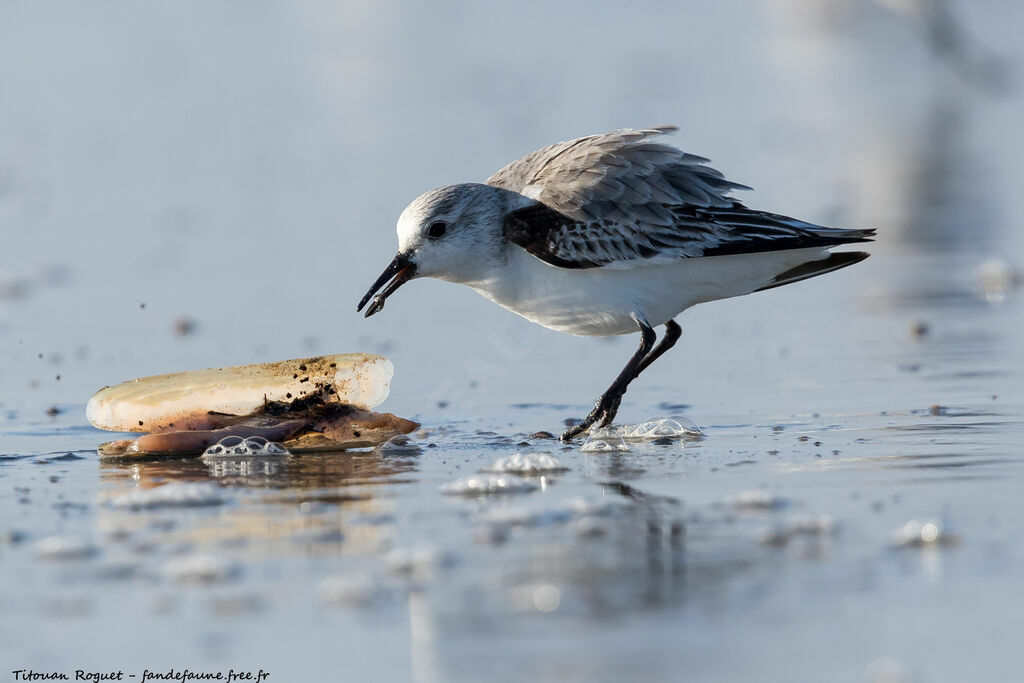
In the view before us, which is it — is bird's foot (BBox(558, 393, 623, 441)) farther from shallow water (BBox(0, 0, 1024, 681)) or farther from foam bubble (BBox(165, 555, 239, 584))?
foam bubble (BBox(165, 555, 239, 584))

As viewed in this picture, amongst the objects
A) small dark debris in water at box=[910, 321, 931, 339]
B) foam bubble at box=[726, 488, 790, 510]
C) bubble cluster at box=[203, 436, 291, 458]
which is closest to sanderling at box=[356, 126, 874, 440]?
bubble cluster at box=[203, 436, 291, 458]

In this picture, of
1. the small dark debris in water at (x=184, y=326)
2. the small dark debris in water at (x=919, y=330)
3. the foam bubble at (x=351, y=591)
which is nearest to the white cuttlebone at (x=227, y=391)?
the small dark debris in water at (x=184, y=326)

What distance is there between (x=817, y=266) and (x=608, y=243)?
975 millimetres

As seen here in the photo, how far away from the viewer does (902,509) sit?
4035 mm

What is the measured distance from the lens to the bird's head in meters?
5.83

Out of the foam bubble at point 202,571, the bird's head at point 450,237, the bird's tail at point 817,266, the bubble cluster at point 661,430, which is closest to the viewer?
the foam bubble at point 202,571

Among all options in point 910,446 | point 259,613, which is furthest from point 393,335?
point 259,613

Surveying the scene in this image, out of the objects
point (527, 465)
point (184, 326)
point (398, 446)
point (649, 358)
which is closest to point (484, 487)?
point (527, 465)

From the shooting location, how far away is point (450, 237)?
5855mm

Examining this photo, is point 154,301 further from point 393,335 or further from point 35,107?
point 35,107

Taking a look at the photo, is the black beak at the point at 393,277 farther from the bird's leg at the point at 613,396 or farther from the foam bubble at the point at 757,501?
the foam bubble at the point at 757,501

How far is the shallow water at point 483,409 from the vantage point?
316cm

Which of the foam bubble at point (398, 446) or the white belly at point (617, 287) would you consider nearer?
the foam bubble at point (398, 446)

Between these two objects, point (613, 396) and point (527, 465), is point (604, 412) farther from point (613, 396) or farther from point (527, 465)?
point (527, 465)
